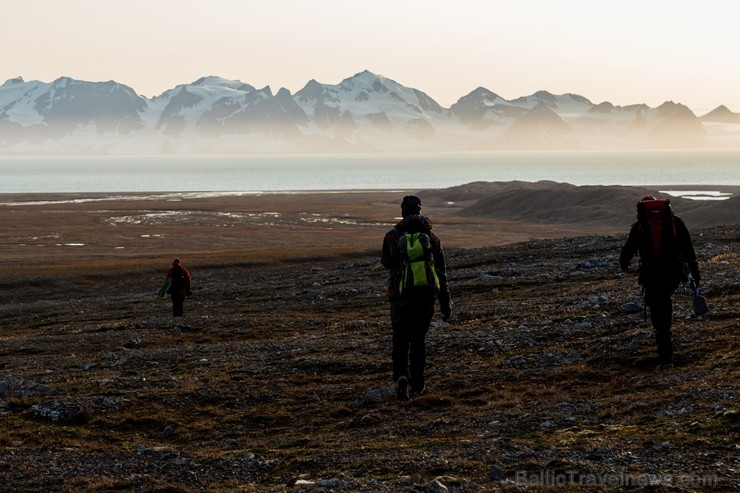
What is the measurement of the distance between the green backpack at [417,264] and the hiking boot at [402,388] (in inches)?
55.0

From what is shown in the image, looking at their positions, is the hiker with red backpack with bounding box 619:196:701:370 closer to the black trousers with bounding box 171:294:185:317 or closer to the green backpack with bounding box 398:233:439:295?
the green backpack with bounding box 398:233:439:295

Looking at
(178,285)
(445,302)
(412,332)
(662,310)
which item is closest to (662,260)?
(662,310)

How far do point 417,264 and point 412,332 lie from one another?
→ 1118 mm

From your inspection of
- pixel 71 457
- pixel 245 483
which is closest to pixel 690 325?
pixel 245 483

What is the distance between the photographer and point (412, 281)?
42.5 ft

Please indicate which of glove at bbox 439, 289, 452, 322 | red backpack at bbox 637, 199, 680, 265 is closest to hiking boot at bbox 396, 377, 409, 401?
glove at bbox 439, 289, 452, 322

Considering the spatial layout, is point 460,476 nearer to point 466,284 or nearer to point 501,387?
point 501,387

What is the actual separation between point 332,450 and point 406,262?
11.4ft

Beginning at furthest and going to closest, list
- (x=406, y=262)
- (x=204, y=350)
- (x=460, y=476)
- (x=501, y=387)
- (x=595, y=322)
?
1. (x=204, y=350)
2. (x=595, y=322)
3. (x=501, y=387)
4. (x=406, y=262)
5. (x=460, y=476)

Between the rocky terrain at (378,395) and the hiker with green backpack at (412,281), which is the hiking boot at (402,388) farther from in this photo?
the rocky terrain at (378,395)

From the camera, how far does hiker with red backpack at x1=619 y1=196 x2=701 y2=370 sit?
43.9ft

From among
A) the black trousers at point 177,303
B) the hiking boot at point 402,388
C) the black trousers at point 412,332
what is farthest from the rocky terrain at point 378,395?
the black trousers at point 177,303

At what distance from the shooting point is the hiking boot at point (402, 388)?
43.7 feet

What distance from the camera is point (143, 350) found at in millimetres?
21641
